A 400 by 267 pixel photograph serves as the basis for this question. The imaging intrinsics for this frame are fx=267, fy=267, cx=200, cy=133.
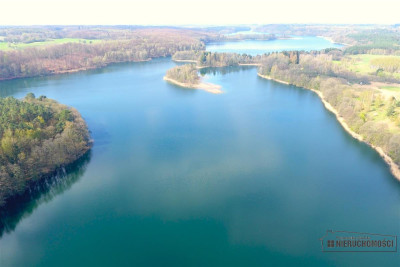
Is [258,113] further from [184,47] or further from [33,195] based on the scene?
[184,47]

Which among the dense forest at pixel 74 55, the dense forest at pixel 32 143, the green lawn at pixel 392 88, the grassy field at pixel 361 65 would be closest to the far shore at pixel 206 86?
the dense forest at pixel 32 143

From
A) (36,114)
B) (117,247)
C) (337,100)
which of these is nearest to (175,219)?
(117,247)

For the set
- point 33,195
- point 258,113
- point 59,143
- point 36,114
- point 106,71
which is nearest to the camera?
point 33,195

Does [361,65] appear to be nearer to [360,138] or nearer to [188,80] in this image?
[188,80]

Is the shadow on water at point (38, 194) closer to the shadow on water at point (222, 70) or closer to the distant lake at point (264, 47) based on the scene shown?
the shadow on water at point (222, 70)

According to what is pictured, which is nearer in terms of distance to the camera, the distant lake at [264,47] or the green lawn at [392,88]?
the green lawn at [392,88]

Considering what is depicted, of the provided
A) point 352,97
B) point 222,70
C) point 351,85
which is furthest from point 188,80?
point 351,85

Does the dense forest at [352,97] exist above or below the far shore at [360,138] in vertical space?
above
